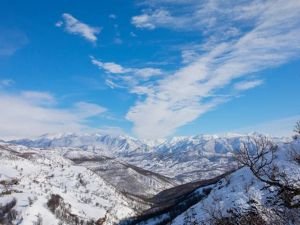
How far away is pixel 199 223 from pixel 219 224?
66.1 metres

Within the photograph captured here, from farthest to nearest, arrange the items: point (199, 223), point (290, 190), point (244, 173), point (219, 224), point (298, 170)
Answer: point (244, 173), point (199, 223), point (298, 170), point (219, 224), point (290, 190)

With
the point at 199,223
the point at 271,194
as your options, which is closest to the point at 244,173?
the point at 199,223

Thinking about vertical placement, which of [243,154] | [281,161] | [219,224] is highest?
[281,161]

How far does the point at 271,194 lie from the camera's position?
76625 millimetres

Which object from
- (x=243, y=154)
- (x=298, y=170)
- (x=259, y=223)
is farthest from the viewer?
(x=298, y=170)

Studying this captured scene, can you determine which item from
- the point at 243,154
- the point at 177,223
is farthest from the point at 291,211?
the point at 177,223

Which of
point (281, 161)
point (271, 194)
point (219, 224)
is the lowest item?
point (219, 224)

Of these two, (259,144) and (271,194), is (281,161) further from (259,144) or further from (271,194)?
(259,144)

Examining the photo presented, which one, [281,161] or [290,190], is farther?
[281,161]

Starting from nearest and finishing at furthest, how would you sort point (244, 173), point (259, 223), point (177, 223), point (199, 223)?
point (259, 223)
point (199, 223)
point (244, 173)
point (177, 223)

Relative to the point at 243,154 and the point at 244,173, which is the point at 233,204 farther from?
the point at 243,154

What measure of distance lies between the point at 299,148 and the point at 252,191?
1183 cm

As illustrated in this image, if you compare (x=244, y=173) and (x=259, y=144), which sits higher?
(x=244, y=173)

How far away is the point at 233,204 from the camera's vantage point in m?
80.8
